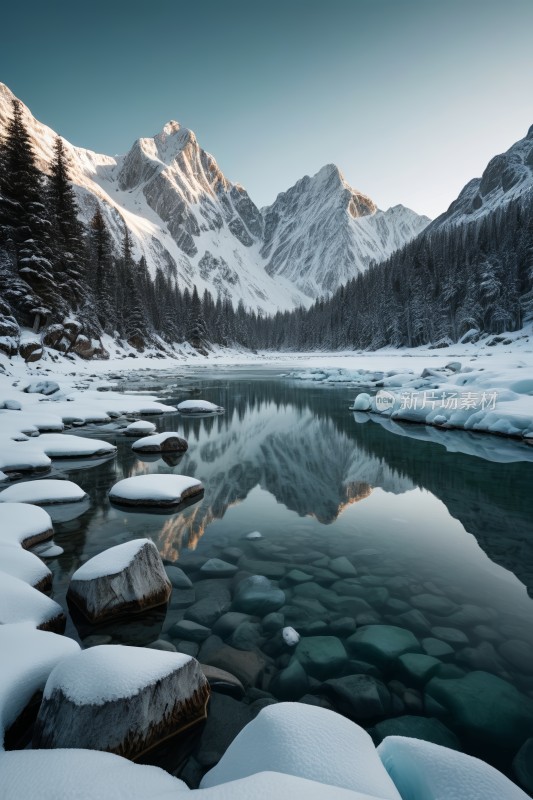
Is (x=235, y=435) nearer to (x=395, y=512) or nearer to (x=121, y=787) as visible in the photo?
(x=395, y=512)

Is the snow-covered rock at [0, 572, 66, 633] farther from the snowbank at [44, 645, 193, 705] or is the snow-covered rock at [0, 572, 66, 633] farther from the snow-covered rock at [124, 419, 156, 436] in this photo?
the snow-covered rock at [124, 419, 156, 436]

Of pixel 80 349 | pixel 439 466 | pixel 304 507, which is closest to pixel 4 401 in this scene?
pixel 304 507

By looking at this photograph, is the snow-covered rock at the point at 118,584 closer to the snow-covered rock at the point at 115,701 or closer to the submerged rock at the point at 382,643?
the snow-covered rock at the point at 115,701

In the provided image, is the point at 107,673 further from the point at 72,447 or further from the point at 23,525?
the point at 72,447

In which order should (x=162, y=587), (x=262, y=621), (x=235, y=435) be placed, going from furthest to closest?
(x=235, y=435) → (x=162, y=587) → (x=262, y=621)

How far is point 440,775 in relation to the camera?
1.77 meters

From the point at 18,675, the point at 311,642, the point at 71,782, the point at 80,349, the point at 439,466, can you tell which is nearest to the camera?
the point at 71,782

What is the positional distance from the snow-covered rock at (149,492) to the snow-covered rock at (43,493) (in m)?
0.66

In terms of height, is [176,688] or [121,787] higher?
[121,787]

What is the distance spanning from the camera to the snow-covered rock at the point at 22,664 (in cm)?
224

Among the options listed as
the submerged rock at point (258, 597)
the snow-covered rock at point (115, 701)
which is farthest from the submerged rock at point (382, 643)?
the snow-covered rock at point (115, 701)

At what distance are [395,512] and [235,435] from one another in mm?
7408

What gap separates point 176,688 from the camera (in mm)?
2457

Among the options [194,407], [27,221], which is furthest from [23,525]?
[27,221]
